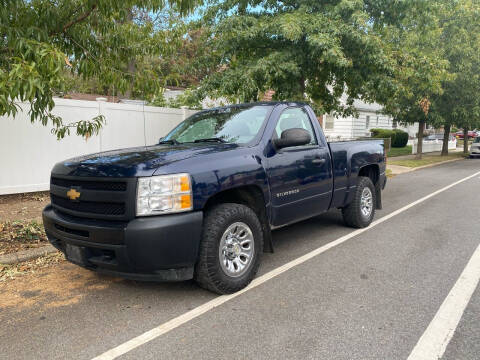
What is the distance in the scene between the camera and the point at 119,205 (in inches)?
128

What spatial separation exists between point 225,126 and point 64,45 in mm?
2391

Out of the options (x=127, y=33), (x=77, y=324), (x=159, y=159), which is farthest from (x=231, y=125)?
(x=77, y=324)

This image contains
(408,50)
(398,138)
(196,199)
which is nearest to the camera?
(196,199)

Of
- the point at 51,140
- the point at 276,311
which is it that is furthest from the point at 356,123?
the point at 276,311

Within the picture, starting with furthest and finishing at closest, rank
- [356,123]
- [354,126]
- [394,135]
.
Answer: [356,123] → [354,126] → [394,135]

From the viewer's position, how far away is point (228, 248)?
12.0ft

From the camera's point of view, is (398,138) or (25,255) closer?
(25,255)

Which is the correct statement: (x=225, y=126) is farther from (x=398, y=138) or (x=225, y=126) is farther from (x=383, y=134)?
(x=398, y=138)

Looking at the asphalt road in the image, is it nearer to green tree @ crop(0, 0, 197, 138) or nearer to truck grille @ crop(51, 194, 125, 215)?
truck grille @ crop(51, 194, 125, 215)

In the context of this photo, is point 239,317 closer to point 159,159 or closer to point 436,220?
point 159,159

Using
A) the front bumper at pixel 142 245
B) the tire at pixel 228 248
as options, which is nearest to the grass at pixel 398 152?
the tire at pixel 228 248

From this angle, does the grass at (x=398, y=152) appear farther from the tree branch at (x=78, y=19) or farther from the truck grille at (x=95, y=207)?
the truck grille at (x=95, y=207)

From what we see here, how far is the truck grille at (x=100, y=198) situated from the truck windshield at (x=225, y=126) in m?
1.42

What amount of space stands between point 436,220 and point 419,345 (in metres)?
4.63
